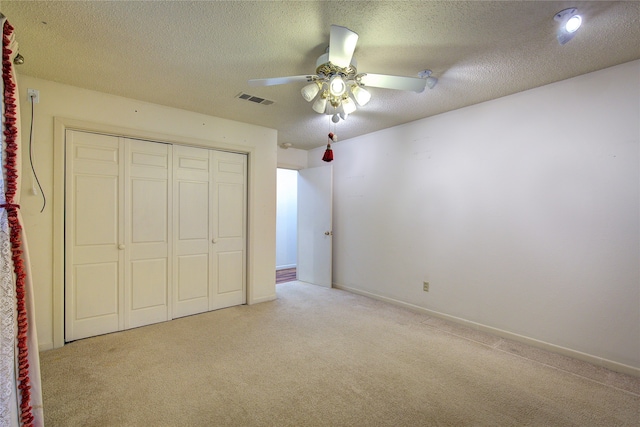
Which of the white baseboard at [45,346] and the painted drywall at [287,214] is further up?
the painted drywall at [287,214]

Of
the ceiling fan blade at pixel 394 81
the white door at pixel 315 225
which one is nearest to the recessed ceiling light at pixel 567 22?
the ceiling fan blade at pixel 394 81

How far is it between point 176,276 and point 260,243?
3.64 feet

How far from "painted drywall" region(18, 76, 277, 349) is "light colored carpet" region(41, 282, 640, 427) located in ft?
2.32

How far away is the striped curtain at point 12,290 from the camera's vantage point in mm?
1099

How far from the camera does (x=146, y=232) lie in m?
3.31

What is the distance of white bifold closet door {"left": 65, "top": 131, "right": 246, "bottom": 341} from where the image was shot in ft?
9.64

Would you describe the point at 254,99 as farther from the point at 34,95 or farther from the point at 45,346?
the point at 45,346

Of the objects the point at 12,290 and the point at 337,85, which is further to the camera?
the point at 337,85

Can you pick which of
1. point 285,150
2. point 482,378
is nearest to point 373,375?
point 482,378

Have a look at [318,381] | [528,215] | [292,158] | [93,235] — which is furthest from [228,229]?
[528,215]

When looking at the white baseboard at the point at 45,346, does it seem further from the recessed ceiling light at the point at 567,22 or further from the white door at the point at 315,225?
the recessed ceiling light at the point at 567,22

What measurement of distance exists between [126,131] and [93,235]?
3.64 feet

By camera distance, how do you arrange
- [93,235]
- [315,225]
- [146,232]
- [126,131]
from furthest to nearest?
[315,225]
[146,232]
[126,131]
[93,235]

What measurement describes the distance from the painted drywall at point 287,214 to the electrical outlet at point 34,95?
4.53 m
